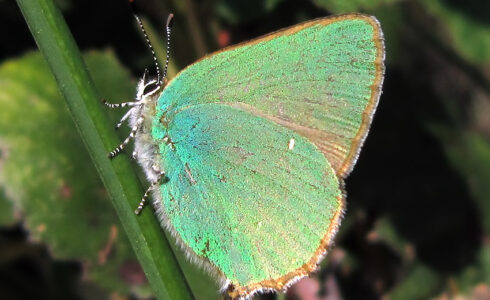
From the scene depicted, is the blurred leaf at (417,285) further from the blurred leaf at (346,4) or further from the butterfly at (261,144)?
the butterfly at (261,144)

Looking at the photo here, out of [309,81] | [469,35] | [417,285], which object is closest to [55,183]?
[309,81]

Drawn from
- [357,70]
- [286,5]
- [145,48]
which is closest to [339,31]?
[357,70]

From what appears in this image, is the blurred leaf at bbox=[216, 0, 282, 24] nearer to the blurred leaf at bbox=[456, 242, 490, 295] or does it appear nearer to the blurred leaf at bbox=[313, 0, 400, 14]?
the blurred leaf at bbox=[313, 0, 400, 14]

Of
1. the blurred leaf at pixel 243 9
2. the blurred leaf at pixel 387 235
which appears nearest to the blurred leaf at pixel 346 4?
the blurred leaf at pixel 243 9

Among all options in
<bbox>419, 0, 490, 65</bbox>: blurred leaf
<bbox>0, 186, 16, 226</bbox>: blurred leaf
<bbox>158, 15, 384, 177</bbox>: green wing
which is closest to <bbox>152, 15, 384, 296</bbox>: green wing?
<bbox>158, 15, 384, 177</bbox>: green wing

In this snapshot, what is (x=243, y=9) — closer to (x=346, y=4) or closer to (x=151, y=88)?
(x=346, y=4)

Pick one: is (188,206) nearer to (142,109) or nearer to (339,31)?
(142,109)
